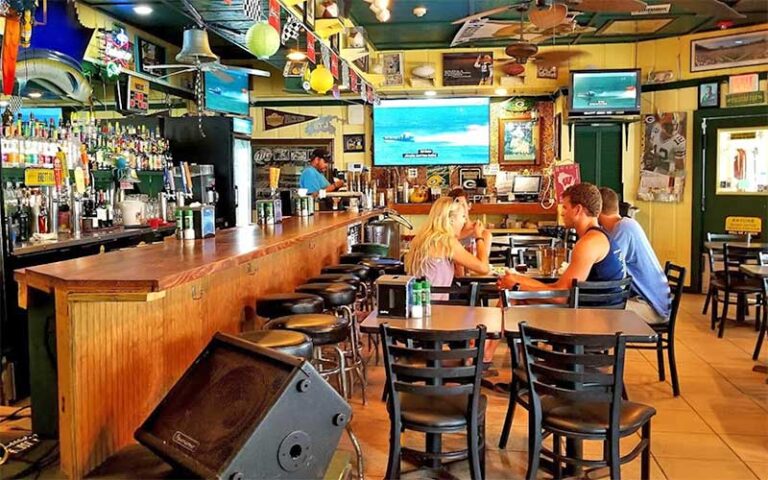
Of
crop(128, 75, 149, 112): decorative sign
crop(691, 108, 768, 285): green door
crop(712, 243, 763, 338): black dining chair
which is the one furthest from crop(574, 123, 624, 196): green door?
crop(128, 75, 149, 112): decorative sign

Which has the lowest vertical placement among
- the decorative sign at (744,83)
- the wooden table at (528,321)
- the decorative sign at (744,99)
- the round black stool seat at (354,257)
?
the wooden table at (528,321)

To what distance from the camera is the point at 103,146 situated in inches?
278

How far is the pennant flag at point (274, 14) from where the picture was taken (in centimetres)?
507

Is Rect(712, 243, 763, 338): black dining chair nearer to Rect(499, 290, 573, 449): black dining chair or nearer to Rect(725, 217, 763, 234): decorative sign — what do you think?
Rect(725, 217, 763, 234): decorative sign

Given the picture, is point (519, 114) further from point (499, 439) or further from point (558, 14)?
point (499, 439)

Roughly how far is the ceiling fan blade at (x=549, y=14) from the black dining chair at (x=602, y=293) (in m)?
2.37

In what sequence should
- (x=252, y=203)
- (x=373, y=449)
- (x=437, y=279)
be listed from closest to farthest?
(x=373, y=449) → (x=437, y=279) → (x=252, y=203)

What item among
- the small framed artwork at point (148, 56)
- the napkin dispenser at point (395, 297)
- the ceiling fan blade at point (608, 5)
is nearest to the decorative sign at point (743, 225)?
the ceiling fan blade at point (608, 5)

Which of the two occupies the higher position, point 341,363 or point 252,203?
point 252,203

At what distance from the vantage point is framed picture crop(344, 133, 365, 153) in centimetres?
1077

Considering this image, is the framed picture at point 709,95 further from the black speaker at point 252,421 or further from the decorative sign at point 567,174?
the black speaker at point 252,421

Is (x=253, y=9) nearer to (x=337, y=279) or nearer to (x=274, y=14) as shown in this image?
(x=274, y=14)

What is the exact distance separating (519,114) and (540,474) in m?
7.68

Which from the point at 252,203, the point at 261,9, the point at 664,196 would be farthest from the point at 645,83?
the point at 261,9
